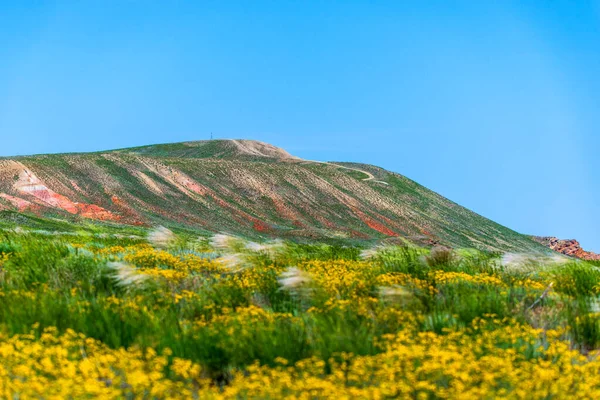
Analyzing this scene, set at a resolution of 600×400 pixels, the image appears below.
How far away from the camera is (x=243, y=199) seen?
71.7 meters

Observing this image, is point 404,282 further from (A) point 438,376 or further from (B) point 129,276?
(A) point 438,376

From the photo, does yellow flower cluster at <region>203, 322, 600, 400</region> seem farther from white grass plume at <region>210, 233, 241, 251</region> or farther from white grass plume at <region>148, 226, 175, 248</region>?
white grass plume at <region>148, 226, 175, 248</region>

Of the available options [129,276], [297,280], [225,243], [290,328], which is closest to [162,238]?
[225,243]

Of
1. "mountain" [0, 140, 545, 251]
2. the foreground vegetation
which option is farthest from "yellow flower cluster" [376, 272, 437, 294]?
"mountain" [0, 140, 545, 251]

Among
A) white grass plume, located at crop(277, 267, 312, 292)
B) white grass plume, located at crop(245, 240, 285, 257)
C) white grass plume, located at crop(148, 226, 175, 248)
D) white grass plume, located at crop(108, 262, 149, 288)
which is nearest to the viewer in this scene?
white grass plume, located at crop(108, 262, 149, 288)

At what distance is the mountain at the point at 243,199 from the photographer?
55.9 meters

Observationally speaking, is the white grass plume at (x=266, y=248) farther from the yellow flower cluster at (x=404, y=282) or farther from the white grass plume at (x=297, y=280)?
the white grass plume at (x=297, y=280)

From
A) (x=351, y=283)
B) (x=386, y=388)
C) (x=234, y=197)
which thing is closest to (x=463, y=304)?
(x=351, y=283)

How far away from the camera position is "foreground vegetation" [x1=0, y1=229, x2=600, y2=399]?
5.72 m

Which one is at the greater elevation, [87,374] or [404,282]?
[404,282]

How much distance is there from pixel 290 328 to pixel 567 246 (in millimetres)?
87823

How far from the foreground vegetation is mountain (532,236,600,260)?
75.3 meters

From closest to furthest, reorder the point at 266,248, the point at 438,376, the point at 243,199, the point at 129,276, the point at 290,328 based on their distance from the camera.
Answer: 1. the point at 438,376
2. the point at 290,328
3. the point at 129,276
4. the point at 266,248
5. the point at 243,199

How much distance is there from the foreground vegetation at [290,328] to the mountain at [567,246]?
75276 millimetres
